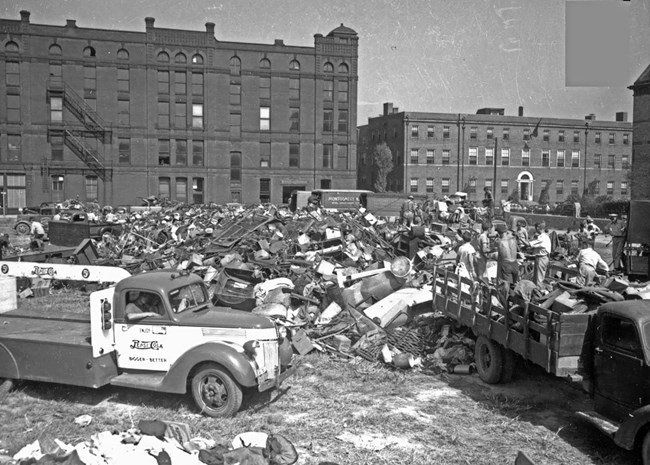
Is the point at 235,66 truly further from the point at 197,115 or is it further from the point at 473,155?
the point at 473,155

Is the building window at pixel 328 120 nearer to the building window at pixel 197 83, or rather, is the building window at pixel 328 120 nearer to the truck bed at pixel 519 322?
the building window at pixel 197 83

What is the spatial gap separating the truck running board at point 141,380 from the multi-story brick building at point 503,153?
58.2 metres

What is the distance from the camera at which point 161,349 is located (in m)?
8.16

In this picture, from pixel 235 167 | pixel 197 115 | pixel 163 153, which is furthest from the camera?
pixel 235 167

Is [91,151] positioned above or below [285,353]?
above

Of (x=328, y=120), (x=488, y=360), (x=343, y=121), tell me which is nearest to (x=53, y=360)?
(x=488, y=360)

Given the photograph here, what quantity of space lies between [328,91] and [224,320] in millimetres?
54698

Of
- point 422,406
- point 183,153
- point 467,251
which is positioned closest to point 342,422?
point 422,406

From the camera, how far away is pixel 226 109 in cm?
5847

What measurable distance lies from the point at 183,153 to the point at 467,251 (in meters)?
48.3

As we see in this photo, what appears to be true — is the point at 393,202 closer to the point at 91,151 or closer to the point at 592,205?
the point at 592,205

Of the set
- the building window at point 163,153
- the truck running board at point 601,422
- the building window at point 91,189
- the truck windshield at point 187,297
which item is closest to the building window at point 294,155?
the building window at point 163,153

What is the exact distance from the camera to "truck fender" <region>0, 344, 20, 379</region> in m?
8.29

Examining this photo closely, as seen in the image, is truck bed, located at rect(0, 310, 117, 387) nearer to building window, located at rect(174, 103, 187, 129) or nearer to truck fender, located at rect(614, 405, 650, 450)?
truck fender, located at rect(614, 405, 650, 450)
